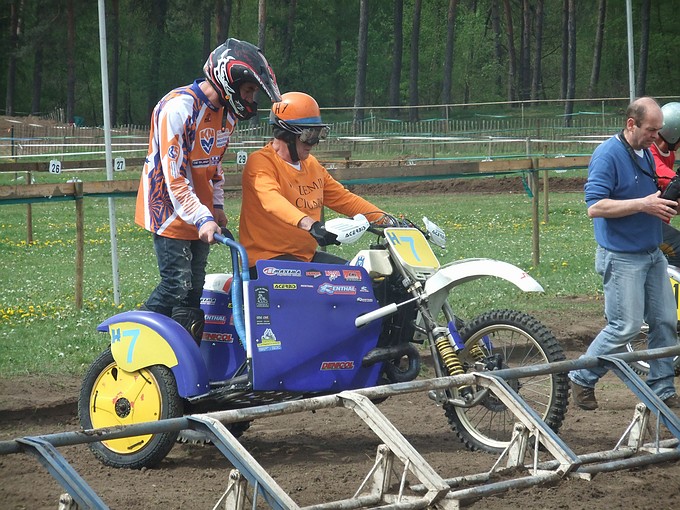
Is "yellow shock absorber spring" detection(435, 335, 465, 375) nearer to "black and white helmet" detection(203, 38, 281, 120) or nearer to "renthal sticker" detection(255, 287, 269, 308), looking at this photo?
"renthal sticker" detection(255, 287, 269, 308)

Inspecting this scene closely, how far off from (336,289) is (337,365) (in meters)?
0.43

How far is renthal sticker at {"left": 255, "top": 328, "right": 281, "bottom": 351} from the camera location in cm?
596

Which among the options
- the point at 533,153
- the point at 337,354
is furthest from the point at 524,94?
the point at 337,354

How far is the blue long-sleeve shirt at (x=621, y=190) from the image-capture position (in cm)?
685

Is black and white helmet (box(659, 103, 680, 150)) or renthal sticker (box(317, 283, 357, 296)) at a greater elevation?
black and white helmet (box(659, 103, 680, 150))

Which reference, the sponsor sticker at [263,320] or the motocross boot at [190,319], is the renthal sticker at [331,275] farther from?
the motocross boot at [190,319]

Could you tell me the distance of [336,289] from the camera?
6.14m

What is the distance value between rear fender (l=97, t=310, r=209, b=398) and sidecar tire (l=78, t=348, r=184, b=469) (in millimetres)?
62

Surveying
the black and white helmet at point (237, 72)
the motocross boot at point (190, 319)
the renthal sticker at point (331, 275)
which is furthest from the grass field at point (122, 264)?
the black and white helmet at point (237, 72)

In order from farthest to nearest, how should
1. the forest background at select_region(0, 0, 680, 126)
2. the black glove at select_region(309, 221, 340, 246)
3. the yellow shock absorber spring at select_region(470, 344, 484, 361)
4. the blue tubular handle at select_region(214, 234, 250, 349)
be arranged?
1. the forest background at select_region(0, 0, 680, 126)
2. the yellow shock absorber spring at select_region(470, 344, 484, 361)
3. the blue tubular handle at select_region(214, 234, 250, 349)
4. the black glove at select_region(309, 221, 340, 246)

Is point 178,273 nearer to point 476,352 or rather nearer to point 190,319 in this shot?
point 190,319

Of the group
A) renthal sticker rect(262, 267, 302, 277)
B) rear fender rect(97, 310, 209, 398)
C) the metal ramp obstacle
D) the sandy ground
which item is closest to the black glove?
renthal sticker rect(262, 267, 302, 277)

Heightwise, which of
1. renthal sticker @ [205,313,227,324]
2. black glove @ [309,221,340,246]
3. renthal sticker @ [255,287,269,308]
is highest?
black glove @ [309,221,340,246]

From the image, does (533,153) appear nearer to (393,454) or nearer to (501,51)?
(393,454)
